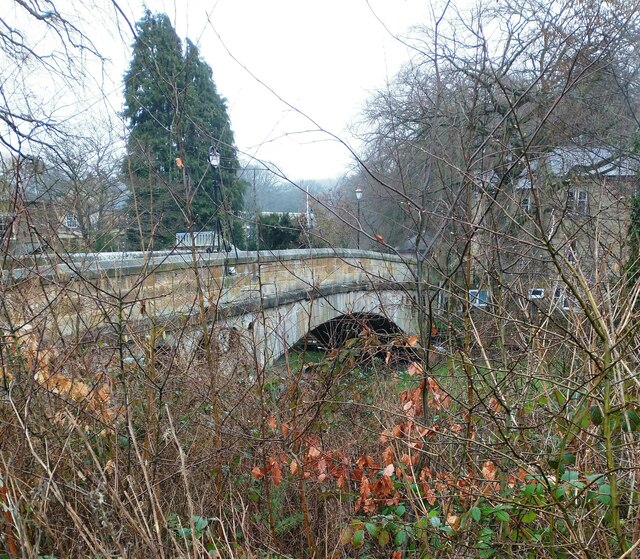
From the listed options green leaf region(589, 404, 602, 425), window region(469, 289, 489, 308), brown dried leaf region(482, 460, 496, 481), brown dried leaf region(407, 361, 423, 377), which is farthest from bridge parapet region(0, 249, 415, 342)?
green leaf region(589, 404, 602, 425)

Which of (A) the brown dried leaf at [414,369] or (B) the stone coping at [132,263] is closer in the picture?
(A) the brown dried leaf at [414,369]

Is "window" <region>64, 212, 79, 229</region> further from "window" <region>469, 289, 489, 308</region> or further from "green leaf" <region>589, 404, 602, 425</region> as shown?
"green leaf" <region>589, 404, 602, 425</region>

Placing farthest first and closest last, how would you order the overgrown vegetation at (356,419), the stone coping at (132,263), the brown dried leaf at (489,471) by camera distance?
the stone coping at (132,263), the brown dried leaf at (489,471), the overgrown vegetation at (356,419)

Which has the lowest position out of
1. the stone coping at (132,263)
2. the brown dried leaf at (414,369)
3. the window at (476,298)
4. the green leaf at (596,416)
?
the brown dried leaf at (414,369)

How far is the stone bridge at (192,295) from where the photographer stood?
3.00 m

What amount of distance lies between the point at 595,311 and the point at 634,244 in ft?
20.3

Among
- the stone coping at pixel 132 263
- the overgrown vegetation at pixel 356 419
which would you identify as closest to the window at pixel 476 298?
the overgrown vegetation at pixel 356 419

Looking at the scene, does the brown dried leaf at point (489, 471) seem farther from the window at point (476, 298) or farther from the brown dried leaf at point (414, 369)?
the window at point (476, 298)

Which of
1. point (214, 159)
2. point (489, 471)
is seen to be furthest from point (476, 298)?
point (214, 159)

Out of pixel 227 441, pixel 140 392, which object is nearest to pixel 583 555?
pixel 227 441

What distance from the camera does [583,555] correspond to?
1669 millimetres

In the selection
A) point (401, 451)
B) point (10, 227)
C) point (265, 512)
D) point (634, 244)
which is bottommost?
point (265, 512)

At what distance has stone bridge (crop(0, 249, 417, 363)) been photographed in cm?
300

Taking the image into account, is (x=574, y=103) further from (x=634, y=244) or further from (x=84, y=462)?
(x=84, y=462)
